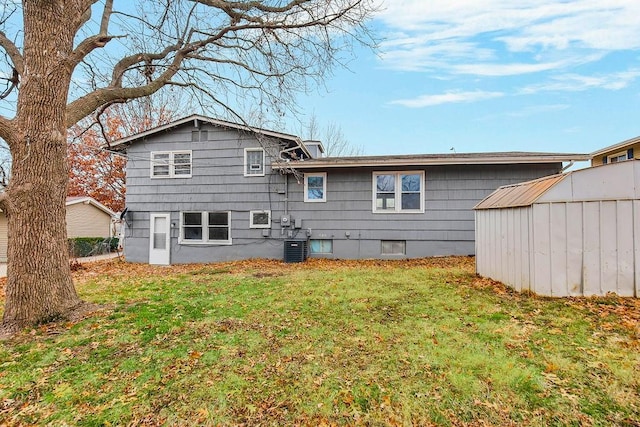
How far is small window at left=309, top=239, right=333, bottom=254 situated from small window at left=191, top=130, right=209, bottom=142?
5.39m

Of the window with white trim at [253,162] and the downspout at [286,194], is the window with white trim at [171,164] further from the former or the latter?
the downspout at [286,194]

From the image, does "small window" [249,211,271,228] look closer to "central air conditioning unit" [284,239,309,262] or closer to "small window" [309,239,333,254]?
"central air conditioning unit" [284,239,309,262]

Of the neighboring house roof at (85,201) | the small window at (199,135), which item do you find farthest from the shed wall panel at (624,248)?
the neighboring house roof at (85,201)

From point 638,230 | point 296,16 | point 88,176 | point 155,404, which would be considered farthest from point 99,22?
point 88,176

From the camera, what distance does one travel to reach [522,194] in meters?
5.66

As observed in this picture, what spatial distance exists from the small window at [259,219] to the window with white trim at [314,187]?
1.55 meters

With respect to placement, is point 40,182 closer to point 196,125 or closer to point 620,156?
point 196,125

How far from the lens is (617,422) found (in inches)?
86.0

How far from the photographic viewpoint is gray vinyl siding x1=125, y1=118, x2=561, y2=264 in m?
10.4

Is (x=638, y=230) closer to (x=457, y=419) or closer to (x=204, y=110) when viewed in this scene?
(x=457, y=419)

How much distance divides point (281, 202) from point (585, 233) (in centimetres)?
836

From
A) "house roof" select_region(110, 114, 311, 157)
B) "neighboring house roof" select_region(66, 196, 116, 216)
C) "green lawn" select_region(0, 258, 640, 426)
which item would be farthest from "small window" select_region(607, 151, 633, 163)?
"neighboring house roof" select_region(66, 196, 116, 216)

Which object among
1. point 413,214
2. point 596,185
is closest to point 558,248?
point 596,185

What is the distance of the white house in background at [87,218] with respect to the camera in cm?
1936
